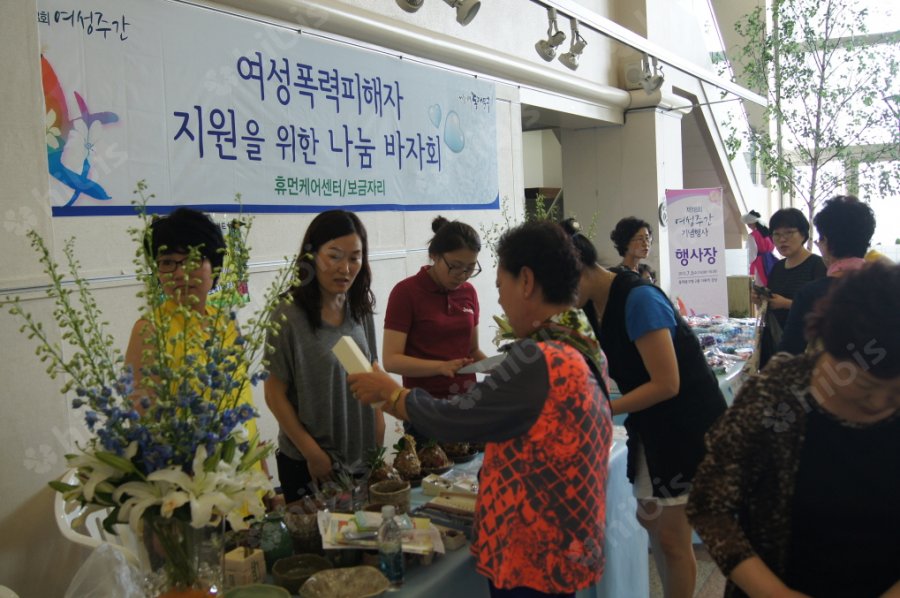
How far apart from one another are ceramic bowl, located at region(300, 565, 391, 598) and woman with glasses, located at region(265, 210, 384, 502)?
467 millimetres

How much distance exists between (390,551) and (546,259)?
0.69 metres

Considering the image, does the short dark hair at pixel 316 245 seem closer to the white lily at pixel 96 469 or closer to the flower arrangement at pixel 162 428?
the flower arrangement at pixel 162 428

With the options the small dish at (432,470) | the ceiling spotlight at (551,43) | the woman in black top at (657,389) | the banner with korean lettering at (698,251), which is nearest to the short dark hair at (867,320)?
the woman in black top at (657,389)

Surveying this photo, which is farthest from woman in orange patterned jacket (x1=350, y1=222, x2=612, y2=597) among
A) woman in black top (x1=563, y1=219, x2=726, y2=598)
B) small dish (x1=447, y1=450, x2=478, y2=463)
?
small dish (x1=447, y1=450, x2=478, y2=463)

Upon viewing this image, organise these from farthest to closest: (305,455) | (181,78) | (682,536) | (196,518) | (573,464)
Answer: (181,78) < (682,536) < (305,455) < (573,464) < (196,518)

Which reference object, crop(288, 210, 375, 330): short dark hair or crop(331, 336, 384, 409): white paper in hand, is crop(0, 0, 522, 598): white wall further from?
crop(331, 336, 384, 409): white paper in hand

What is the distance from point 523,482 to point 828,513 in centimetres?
54

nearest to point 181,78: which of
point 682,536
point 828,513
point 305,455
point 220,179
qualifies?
point 220,179

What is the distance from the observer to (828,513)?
4.07 feet

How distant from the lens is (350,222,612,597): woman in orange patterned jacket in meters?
1.46

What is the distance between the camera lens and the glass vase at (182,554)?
1.22 m

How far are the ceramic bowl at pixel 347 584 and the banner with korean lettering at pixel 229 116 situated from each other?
5.78 ft

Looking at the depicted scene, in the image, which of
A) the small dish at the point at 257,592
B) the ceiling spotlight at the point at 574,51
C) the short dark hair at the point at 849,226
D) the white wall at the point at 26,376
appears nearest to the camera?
the small dish at the point at 257,592

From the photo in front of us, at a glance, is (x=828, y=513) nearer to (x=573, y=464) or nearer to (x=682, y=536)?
(x=573, y=464)
